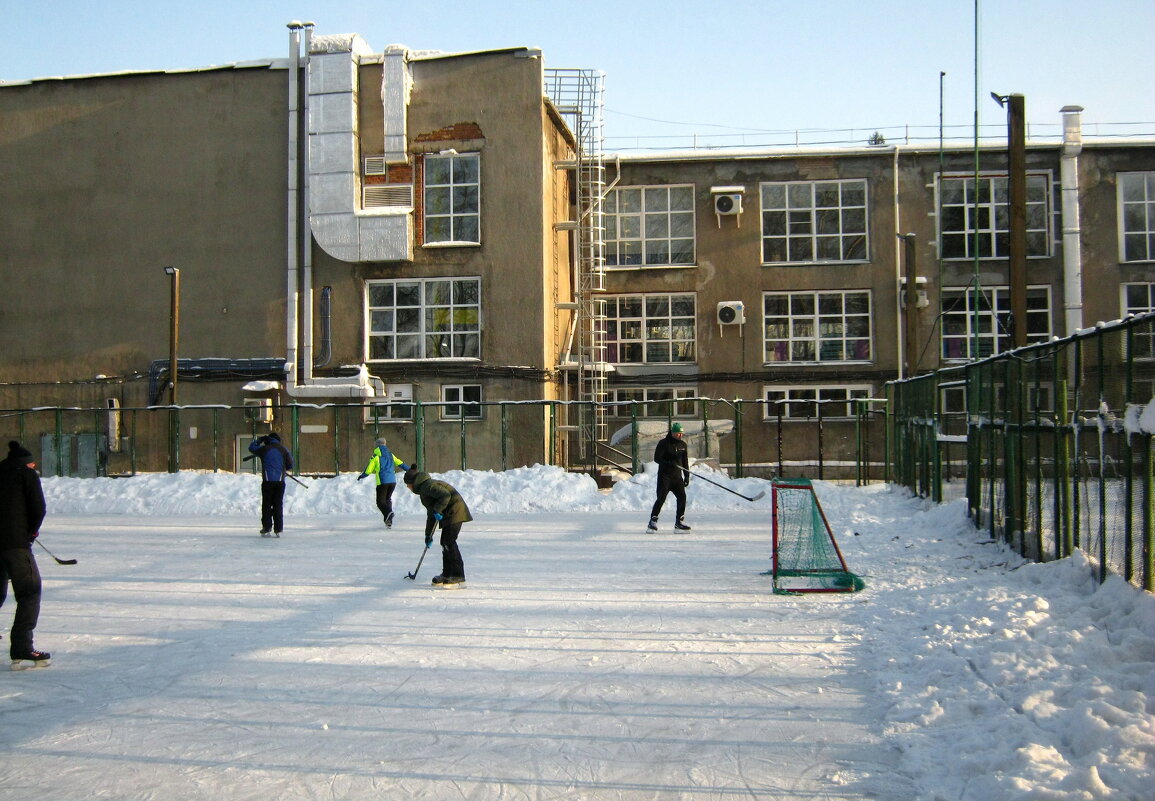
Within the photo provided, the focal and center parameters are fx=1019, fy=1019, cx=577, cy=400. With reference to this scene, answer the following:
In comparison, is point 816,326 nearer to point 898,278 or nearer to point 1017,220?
point 898,278

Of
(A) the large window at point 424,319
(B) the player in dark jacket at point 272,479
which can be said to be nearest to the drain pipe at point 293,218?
(A) the large window at point 424,319

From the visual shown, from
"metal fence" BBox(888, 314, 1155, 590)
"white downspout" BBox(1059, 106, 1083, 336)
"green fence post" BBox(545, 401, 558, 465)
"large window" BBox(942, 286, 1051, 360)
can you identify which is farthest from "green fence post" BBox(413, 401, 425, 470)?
"white downspout" BBox(1059, 106, 1083, 336)

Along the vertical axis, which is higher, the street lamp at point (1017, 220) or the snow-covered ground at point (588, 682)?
the street lamp at point (1017, 220)

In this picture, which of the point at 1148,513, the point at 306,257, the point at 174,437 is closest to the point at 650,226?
the point at 306,257

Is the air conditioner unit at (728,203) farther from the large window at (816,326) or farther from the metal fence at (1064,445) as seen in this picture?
the metal fence at (1064,445)

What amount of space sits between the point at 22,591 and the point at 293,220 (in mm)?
23430

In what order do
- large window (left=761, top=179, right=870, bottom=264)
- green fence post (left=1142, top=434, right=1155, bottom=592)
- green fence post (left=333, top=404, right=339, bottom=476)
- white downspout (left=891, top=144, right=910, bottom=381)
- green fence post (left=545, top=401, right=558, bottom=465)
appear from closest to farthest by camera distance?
green fence post (left=1142, top=434, right=1155, bottom=592) → green fence post (left=333, top=404, right=339, bottom=476) → green fence post (left=545, top=401, right=558, bottom=465) → white downspout (left=891, top=144, right=910, bottom=381) → large window (left=761, top=179, right=870, bottom=264)

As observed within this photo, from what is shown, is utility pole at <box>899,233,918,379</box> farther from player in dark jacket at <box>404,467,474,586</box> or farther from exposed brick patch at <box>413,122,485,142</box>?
player in dark jacket at <box>404,467,474,586</box>

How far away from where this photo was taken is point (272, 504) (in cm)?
1723

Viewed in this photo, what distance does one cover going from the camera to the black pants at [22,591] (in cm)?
812

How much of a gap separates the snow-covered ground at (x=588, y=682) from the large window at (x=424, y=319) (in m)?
16.6

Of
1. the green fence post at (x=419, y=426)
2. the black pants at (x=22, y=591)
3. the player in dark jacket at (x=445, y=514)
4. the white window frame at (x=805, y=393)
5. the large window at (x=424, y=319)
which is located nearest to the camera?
the black pants at (x=22, y=591)

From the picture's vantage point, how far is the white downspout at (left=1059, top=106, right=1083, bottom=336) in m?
33.9

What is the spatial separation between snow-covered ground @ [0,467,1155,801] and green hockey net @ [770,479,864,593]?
17.3 inches
